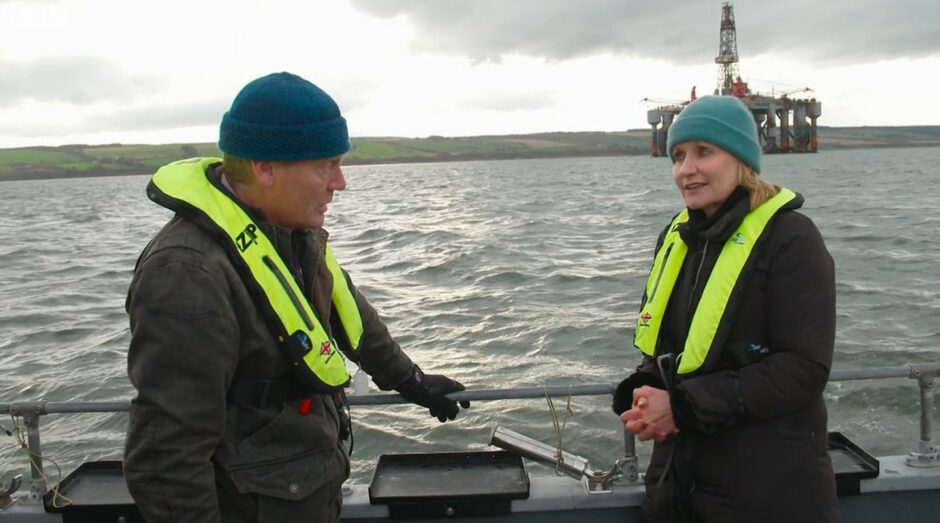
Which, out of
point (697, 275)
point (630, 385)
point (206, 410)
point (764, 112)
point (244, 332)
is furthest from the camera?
point (764, 112)

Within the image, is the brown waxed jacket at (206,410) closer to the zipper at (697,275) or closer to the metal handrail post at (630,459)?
the zipper at (697,275)

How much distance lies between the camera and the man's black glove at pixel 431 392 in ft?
10.2

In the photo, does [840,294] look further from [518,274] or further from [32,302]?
[32,302]

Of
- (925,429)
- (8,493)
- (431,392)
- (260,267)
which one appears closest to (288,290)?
(260,267)

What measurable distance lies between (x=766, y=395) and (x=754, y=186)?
0.69 metres

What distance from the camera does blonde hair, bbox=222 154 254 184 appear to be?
88.4 inches

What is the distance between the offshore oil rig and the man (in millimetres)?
92921

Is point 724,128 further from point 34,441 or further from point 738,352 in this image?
point 34,441

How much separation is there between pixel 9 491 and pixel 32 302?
14714mm

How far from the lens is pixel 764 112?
96.3 meters

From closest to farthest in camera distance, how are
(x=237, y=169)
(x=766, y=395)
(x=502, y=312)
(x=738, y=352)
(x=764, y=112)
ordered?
(x=237, y=169) → (x=766, y=395) → (x=738, y=352) → (x=502, y=312) → (x=764, y=112)

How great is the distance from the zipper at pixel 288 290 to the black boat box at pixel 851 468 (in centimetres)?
217

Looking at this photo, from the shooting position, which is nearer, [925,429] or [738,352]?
[738,352]

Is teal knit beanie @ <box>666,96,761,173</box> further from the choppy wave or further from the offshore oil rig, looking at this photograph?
the offshore oil rig
